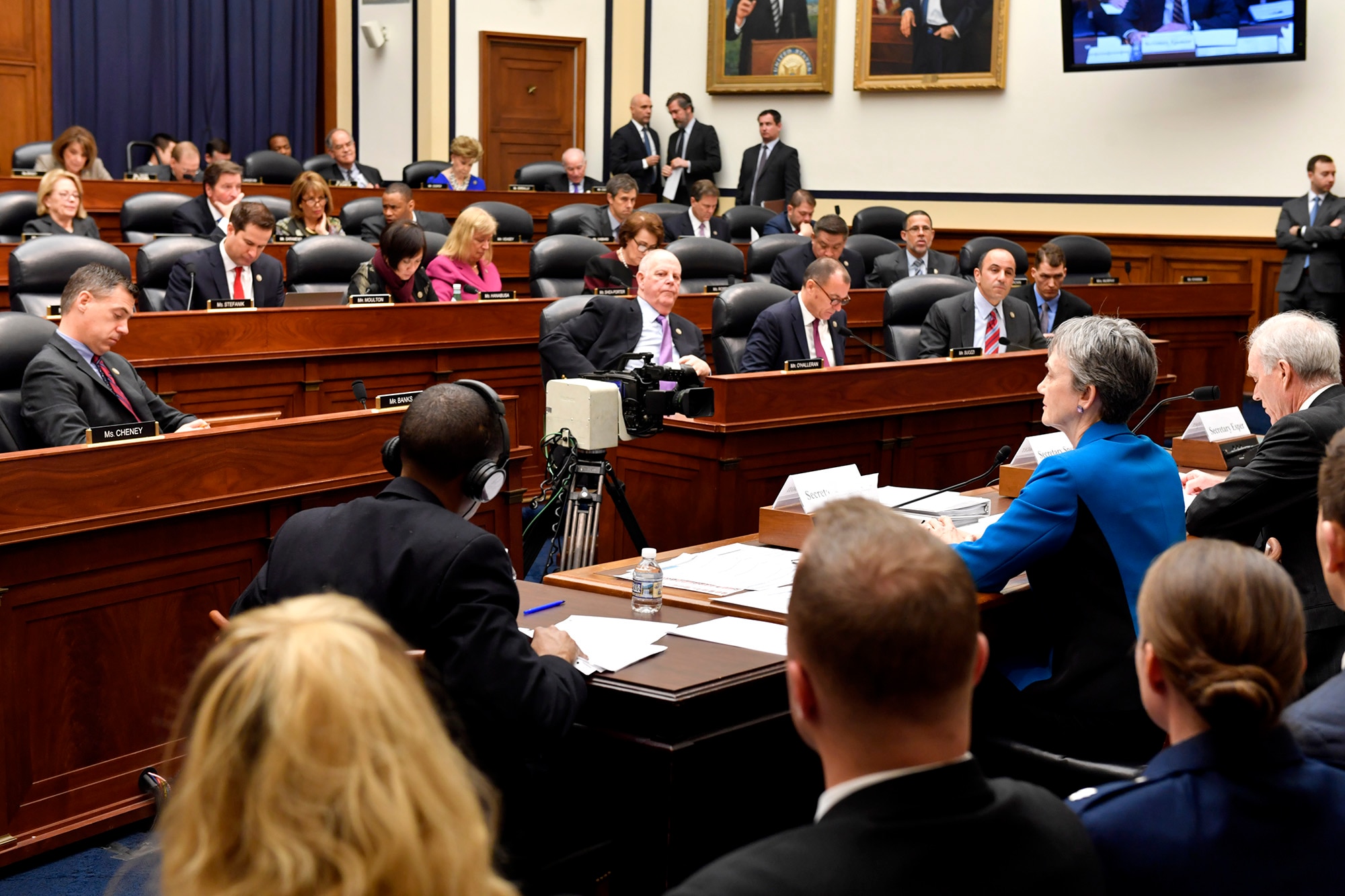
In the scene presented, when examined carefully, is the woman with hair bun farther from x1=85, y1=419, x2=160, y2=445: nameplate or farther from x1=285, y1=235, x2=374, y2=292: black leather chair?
x1=285, y1=235, x2=374, y2=292: black leather chair

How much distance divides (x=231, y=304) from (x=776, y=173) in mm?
6561

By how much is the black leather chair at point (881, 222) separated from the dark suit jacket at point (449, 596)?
8.13 m

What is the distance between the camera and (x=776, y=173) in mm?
10891

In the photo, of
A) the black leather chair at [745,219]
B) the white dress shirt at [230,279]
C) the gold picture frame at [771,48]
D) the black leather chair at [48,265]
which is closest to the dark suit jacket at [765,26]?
the gold picture frame at [771,48]

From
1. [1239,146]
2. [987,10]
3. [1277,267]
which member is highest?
[987,10]

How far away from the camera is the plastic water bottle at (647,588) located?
243 centimetres

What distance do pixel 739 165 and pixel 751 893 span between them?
10755 millimetres

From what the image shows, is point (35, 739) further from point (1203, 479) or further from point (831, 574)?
point (1203, 479)

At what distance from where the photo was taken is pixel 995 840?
1.03m

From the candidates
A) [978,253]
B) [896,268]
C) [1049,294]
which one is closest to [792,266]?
[896,268]

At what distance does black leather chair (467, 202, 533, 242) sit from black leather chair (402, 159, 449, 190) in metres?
2.14

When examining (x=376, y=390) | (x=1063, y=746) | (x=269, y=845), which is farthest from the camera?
(x=376, y=390)

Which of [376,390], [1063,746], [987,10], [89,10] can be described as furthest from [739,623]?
[89,10]

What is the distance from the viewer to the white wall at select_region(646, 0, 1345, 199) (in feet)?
28.0
